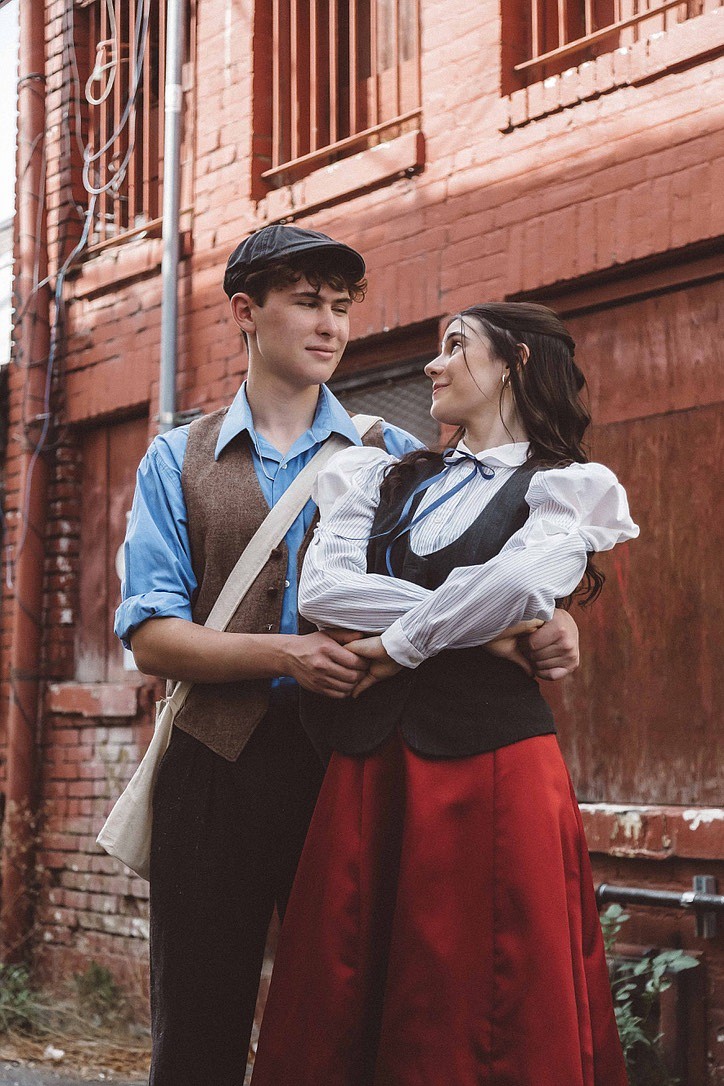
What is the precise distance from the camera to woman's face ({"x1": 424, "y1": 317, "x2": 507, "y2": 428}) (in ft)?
8.25

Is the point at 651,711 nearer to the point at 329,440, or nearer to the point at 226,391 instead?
the point at 329,440

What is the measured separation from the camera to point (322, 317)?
2.59 meters

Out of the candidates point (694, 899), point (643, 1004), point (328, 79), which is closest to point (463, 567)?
point (694, 899)

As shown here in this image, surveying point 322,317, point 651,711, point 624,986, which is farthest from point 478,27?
point 624,986

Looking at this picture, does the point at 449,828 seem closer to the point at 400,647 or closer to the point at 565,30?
the point at 400,647

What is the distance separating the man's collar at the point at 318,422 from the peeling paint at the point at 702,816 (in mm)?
2005

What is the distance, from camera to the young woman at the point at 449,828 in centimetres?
209

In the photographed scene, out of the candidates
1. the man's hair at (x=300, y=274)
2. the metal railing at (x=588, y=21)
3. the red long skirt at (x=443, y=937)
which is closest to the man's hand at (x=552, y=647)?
the red long skirt at (x=443, y=937)

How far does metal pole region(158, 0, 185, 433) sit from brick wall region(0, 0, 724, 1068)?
0.23 feet

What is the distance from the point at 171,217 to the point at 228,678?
4.36 m

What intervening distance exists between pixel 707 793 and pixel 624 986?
0.64 meters

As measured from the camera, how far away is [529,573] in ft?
7.02

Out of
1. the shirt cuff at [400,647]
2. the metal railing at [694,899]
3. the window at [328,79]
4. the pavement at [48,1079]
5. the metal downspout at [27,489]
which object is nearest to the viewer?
the shirt cuff at [400,647]

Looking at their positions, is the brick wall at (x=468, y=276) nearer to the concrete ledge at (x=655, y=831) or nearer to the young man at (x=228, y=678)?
the concrete ledge at (x=655, y=831)
